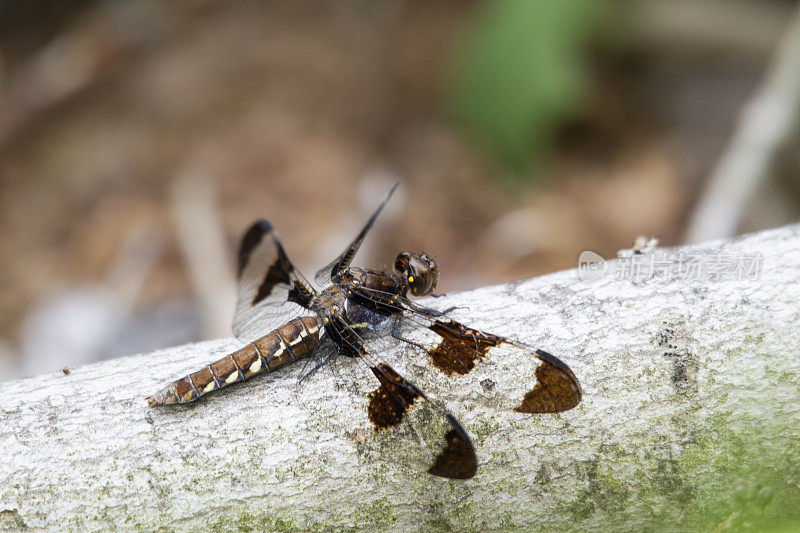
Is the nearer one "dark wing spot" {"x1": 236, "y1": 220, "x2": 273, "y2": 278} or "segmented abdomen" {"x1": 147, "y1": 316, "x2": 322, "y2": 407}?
"segmented abdomen" {"x1": 147, "y1": 316, "x2": 322, "y2": 407}

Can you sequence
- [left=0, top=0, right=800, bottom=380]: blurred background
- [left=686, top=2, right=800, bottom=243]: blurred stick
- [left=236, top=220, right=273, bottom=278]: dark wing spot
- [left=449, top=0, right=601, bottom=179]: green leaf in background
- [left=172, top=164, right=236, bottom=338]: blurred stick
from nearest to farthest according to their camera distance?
1. [left=236, top=220, right=273, bottom=278]: dark wing spot
2. [left=686, top=2, right=800, bottom=243]: blurred stick
3. [left=172, top=164, right=236, bottom=338]: blurred stick
4. [left=449, top=0, right=601, bottom=179]: green leaf in background
5. [left=0, top=0, right=800, bottom=380]: blurred background

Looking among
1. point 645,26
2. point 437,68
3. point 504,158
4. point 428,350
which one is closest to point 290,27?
point 437,68

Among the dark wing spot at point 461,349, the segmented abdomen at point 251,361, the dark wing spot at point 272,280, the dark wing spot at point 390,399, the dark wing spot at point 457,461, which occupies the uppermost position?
the dark wing spot at point 272,280

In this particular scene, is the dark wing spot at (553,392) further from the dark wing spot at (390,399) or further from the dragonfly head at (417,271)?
the dragonfly head at (417,271)

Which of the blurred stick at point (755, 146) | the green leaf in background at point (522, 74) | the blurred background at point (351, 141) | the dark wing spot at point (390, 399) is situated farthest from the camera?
the blurred background at point (351, 141)

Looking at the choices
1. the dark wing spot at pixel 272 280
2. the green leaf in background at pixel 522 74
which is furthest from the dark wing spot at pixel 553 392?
the green leaf in background at pixel 522 74

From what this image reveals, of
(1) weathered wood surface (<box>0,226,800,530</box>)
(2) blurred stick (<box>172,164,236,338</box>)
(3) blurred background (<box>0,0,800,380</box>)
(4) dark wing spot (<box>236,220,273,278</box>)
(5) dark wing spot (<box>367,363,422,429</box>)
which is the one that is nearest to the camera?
(1) weathered wood surface (<box>0,226,800,530</box>)

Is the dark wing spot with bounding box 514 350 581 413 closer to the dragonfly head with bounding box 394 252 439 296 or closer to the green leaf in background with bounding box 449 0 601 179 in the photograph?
the dragonfly head with bounding box 394 252 439 296

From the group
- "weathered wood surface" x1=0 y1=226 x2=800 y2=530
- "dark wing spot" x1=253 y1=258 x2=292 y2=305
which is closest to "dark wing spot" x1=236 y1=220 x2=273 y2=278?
"dark wing spot" x1=253 y1=258 x2=292 y2=305
